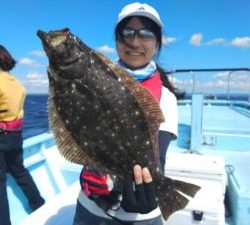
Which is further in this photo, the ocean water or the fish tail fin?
the ocean water

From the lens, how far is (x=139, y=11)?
191 cm

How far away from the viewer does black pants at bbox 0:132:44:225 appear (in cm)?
446

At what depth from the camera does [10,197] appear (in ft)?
16.1

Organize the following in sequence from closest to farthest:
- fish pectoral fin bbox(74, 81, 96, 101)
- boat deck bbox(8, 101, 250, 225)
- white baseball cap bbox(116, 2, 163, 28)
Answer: fish pectoral fin bbox(74, 81, 96, 101) < white baseball cap bbox(116, 2, 163, 28) < boat deck bbox(8, 101, 250, 225)

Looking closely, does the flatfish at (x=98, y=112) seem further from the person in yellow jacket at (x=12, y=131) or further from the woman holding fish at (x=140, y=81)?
the person in yellow jacket at (x=12, y=131)

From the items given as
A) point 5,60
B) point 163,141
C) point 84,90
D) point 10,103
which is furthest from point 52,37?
point 5,60

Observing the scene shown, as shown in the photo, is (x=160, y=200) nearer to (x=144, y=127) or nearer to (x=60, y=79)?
(x=144, y=127)

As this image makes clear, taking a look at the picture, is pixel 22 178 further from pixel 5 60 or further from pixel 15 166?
pixel 5 60

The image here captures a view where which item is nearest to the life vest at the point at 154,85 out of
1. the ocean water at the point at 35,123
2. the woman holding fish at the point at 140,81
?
the woman holding fish at the point at 140,81

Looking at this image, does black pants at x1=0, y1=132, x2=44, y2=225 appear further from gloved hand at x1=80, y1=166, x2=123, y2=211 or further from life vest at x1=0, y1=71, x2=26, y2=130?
gloved hand at x1=80, y1=166, x2=123, y2=211

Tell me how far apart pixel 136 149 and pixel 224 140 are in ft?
15.7

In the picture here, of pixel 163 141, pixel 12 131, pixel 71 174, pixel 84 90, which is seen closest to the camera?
pixel 84 90

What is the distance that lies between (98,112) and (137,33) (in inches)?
21.6

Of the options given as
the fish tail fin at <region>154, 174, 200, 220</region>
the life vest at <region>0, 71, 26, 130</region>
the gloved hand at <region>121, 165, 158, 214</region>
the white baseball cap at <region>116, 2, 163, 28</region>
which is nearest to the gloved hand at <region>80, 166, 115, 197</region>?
the gloved hand at <region>121, 165, 158, 214</region>
